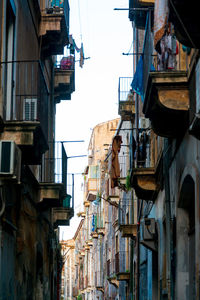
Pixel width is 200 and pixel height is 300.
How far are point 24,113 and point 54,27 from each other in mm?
5333

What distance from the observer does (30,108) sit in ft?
41.6

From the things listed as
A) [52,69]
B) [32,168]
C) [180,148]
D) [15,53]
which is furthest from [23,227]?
[52,69]

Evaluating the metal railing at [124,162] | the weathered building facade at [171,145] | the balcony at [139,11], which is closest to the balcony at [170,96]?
the weathered building facade at [171,145]

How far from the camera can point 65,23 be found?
709 inches

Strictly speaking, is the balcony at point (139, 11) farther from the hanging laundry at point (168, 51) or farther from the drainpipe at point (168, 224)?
the hanging laundry at point (168, 51)

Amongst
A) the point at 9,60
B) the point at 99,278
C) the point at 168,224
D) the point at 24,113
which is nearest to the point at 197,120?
the point at 168,224

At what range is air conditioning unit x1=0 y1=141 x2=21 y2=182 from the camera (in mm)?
10367

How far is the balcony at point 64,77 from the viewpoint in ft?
74.5

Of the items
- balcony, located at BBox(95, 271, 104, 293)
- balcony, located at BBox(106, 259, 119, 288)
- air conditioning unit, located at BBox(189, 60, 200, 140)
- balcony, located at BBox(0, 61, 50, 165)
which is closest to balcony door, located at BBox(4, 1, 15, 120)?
balcony, located at BBox(0, 61, 50, 165)

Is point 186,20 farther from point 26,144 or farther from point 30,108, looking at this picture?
point 30,108

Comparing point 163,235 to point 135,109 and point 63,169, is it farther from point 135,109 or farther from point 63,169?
point 135,109

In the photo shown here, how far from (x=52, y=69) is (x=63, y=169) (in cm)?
507

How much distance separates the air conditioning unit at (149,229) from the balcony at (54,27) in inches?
209

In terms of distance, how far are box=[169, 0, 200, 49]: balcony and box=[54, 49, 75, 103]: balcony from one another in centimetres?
1495
